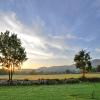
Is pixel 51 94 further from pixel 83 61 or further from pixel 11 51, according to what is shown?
pixel 83 61

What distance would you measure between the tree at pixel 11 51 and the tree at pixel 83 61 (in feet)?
119

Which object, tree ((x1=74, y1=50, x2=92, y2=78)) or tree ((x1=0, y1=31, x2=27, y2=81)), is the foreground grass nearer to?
A: tree ((x1=0, y1=31, x2=27, y2=81))

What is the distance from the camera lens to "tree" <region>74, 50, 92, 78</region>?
125m

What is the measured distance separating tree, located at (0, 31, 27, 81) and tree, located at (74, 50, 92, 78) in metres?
36.3

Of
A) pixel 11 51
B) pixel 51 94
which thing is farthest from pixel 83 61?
pixel 51 94

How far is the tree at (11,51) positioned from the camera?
94000mm

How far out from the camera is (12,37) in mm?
94750

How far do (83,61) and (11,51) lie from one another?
135 ft

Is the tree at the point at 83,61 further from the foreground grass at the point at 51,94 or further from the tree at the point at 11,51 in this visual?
the foreground grass at the point at 51,94

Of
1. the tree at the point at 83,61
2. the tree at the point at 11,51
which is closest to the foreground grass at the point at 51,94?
the tree at the point at 11,51

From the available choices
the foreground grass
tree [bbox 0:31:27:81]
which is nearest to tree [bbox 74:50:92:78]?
tree [bbox 0:31:27:81]

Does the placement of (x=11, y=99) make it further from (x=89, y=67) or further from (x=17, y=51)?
(x=89, y=67)

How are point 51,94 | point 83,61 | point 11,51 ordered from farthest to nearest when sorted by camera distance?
point 83,61, point 11,51, point 51,94

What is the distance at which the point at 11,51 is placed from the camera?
309ft
